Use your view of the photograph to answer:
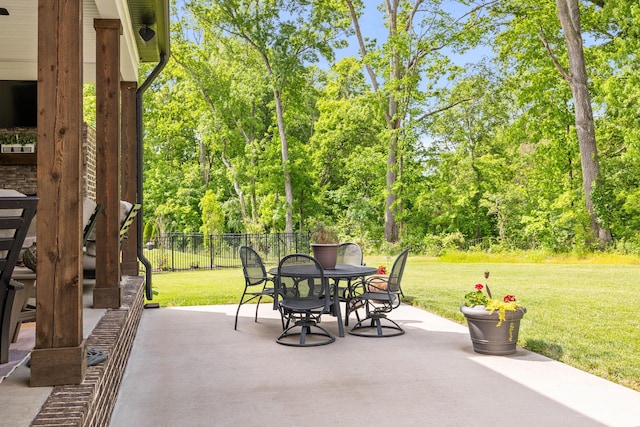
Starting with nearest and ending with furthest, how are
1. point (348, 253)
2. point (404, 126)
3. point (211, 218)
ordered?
point (348, 253) < point (211, 218) < point (404, 126)

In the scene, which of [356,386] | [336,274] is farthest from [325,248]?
[356,386]

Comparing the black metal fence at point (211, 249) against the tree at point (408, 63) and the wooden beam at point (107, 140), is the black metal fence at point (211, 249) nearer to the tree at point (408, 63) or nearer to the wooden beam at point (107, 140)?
the tree at point (408, 63)

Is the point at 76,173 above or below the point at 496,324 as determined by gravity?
above

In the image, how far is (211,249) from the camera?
49.6ft

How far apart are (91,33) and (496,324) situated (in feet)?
16.9

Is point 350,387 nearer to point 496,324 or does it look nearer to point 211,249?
point 496,324

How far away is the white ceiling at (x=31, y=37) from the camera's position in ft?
16.4

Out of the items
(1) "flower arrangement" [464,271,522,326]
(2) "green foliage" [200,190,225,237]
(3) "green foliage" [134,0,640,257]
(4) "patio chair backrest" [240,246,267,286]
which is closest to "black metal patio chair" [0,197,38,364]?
(1) "flower arrangement" [464,271,522,326]

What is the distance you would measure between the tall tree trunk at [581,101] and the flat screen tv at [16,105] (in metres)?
14.5

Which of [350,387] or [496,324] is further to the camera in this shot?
[496,324]

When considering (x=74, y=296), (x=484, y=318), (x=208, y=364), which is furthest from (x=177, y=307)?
(x=74, y=296)

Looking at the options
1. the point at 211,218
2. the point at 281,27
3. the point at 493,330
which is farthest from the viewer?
the point at 281,27

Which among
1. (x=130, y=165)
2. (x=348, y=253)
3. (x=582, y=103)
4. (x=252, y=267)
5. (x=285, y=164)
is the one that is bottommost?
(x=252, y=267)

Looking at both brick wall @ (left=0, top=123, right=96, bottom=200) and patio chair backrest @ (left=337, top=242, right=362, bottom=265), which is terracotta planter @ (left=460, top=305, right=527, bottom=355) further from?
brick wall @ (left=0, top=123, right=96, bottom=200)
